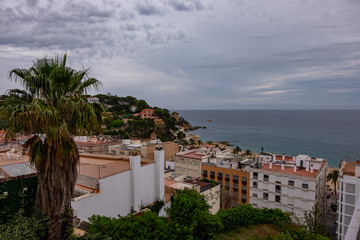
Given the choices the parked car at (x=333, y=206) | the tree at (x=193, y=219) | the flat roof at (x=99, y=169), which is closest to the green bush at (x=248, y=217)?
the tree at (x=193, y=219)

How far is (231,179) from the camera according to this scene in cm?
3634

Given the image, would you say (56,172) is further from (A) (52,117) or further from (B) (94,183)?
(B) (94,183)

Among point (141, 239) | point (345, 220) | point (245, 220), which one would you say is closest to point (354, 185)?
point (345, 220)

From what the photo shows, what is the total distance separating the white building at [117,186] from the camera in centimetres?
1005

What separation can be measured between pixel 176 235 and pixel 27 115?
6.36 metres

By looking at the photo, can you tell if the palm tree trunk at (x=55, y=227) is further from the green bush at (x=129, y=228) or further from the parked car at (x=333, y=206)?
the parked car at (x=333, y=206)

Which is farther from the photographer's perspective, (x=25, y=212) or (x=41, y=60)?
(x=25, y=212)

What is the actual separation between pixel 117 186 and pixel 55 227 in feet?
15.9

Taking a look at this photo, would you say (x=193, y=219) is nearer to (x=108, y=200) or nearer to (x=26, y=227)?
Answer: (x=108, y=200)

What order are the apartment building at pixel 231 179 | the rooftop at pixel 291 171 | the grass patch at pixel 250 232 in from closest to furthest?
the grass patch at pixel 250 232, the rooftop at pixel 291 171, the apartment building at pixel 231 179

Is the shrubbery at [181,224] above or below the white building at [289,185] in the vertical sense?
above

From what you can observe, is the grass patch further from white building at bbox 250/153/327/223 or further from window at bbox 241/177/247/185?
window at bbox 241/177/247/185

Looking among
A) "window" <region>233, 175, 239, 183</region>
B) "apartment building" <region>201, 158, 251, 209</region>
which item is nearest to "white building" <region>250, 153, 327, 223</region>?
"apartment building" <region>201, 158, 251, 209</region>

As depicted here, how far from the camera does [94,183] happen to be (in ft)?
34.6
